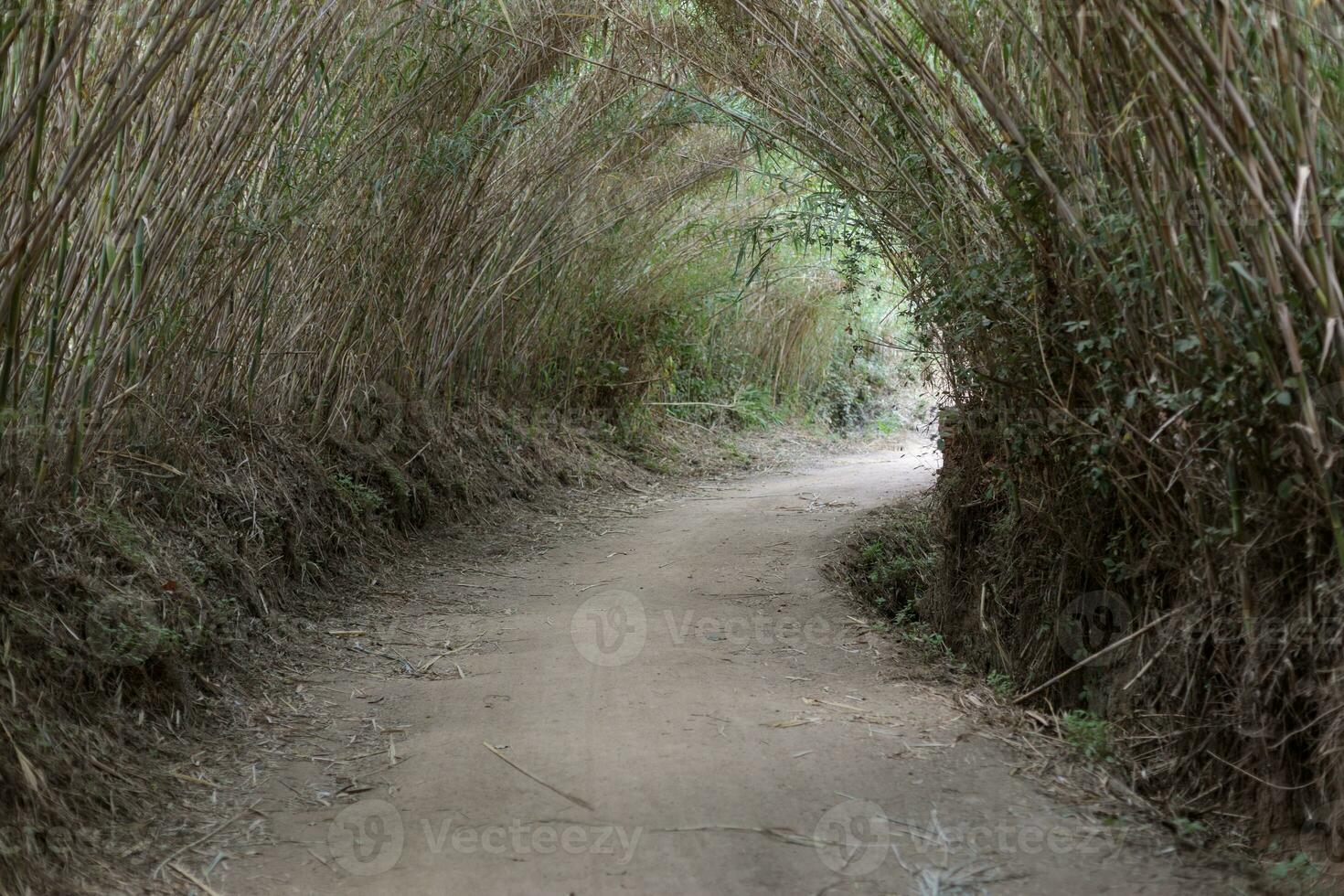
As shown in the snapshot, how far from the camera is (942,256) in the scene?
141 inches

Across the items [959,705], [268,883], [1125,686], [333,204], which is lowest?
[268,883]

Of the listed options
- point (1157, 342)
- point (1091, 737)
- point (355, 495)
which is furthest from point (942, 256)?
point (355, 495)

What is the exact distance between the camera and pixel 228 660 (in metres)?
3.17

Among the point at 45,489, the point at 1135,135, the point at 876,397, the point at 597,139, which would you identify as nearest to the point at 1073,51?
the point at 1135,135

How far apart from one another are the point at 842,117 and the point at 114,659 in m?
2.96

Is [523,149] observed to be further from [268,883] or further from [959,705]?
[268,883]
